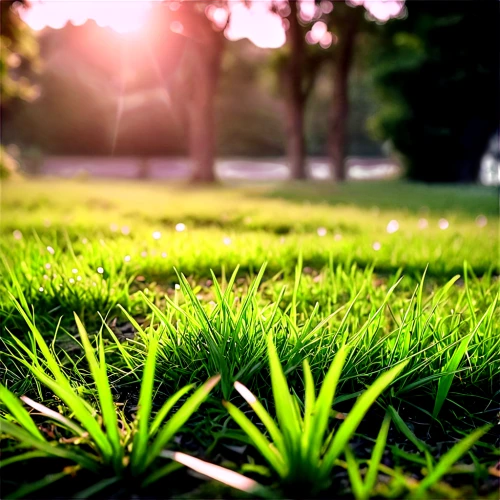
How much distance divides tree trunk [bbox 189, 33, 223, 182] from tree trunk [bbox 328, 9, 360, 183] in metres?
4.44

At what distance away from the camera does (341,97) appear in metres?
19.1

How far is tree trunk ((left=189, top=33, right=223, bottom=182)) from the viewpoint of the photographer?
16594mm

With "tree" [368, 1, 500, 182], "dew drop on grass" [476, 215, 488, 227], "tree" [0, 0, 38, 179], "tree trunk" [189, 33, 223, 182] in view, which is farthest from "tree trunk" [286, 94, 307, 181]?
"dew drop on grass" [476, 215, 488, 227]

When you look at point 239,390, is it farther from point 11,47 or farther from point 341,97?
point 341,97

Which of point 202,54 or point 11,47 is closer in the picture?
point 11,47

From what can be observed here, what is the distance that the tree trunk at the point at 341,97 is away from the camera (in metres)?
18.6

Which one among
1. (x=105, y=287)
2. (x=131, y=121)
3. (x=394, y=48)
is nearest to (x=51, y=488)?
(x=105, y=287)

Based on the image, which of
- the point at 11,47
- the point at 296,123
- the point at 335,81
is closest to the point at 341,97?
the point at 335,81

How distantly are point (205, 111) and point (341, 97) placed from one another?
16.1 ft

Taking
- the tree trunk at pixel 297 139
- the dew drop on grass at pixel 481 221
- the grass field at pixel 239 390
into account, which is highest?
the tree trunk at pixel 297 139

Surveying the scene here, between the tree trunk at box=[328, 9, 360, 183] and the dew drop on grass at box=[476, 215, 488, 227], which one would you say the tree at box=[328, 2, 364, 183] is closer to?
the tree trunk at box=[328, 9, 360, 183]

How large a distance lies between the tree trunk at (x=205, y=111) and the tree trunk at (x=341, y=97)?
444cm

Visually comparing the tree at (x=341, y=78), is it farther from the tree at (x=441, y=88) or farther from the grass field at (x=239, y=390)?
the grass field at (x=239, y=390)

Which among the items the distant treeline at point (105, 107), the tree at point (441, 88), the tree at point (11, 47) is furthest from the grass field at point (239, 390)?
the distant treeline at point (105, 107)
